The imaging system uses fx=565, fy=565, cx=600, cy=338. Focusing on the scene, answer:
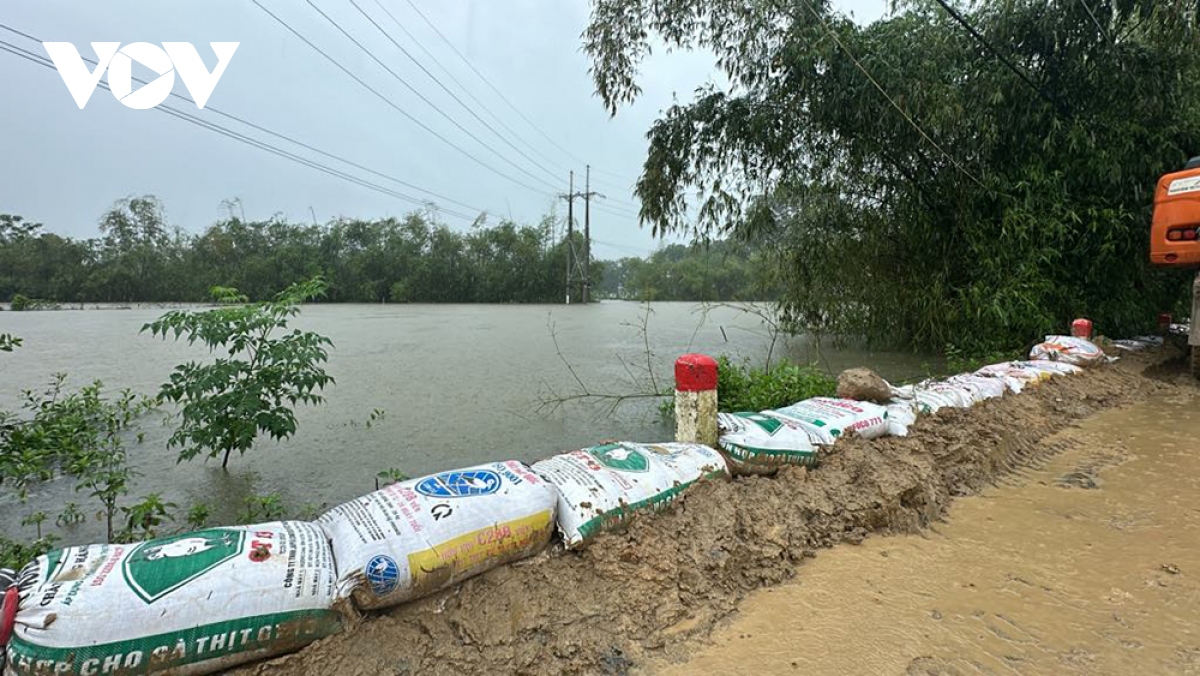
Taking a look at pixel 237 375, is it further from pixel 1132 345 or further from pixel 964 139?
pixel 1132 345

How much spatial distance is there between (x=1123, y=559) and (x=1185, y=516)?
584 mm

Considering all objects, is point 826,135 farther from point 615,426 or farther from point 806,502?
point 806,502

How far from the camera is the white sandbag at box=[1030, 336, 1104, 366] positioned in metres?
4.45

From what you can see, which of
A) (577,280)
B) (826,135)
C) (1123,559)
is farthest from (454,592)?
(577,280)

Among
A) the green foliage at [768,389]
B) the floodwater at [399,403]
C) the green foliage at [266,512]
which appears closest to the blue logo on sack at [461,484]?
the green foliage at [266,512]

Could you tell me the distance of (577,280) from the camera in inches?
1109

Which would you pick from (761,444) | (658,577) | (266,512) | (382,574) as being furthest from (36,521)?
(761,444)

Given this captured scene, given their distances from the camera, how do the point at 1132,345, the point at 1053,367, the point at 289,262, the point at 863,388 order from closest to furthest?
the point at 863,388
the point at 1053,367
the point at 1132,345
the point at 289,262

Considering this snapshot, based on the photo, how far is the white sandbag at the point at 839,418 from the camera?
90.1 inches

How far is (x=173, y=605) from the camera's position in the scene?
107 cm

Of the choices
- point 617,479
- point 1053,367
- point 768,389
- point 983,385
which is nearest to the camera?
point 617,479

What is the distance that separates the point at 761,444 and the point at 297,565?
1.53 metres

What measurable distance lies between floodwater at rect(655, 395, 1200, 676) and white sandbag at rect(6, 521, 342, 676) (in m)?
0.82

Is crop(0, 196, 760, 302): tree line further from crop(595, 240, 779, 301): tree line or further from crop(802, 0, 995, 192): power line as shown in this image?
crop(802, 0, 995, 192): power line
